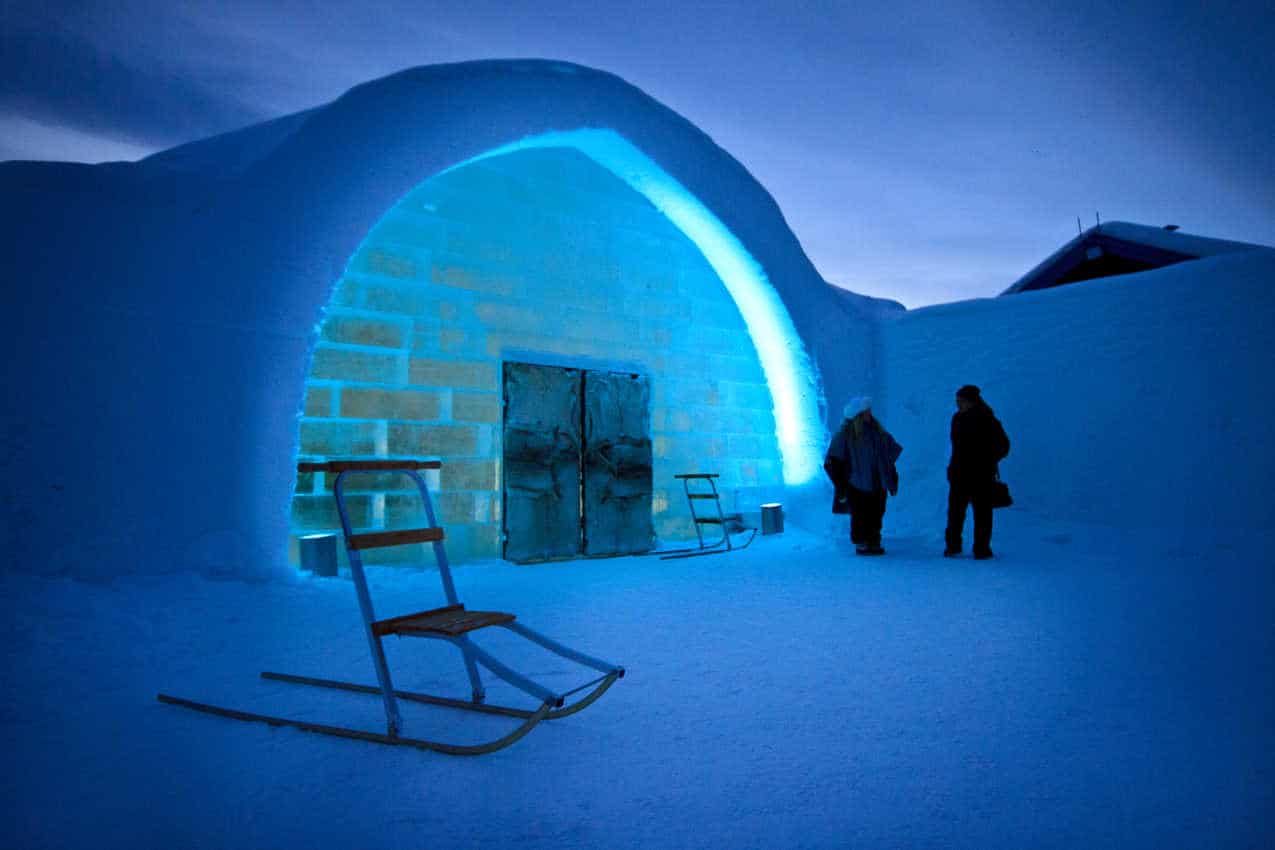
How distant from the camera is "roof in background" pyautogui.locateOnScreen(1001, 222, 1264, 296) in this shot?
1163 centimetres

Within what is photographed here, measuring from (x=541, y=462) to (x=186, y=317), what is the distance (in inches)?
128

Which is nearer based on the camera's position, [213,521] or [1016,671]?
[1016,671]

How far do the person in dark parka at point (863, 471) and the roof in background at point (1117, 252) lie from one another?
21.6ft

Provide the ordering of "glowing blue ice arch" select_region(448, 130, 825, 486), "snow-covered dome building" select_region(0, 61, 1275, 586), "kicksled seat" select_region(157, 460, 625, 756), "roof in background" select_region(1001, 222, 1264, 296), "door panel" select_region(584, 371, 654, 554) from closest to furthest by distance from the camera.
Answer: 1. "kicksled seat" select_region(157, 460, 625, 756)
2. "snow-covered dome building" select_region(0, 61, 1275, 586)
3. "door panel" select_region(584, 371, 654, 554)
4. "glowing blue ice arch" select_region(448, 130, 825, 486)
5. "roof in background" select_region(1001, 222, 1264, 296)

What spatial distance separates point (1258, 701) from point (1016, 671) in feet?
2.35

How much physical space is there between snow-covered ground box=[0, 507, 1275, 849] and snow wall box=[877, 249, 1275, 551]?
2.89 metres

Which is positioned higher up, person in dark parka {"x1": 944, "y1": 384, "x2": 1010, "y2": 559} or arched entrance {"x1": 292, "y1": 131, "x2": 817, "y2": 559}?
arched entrance {"x1": 292, "y1": 131, "x2": 817, "y2": 559}

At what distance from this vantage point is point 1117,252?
13.1 m

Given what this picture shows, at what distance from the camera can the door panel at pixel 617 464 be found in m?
7.25

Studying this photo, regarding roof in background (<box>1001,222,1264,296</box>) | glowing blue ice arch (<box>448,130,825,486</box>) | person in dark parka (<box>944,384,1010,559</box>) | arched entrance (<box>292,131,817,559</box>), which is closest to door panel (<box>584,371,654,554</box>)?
arched entrance (<box>292,131,817,559</box>)

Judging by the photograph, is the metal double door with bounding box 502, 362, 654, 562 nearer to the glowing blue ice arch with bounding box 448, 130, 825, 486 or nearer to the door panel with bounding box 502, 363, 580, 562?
the door panel with bounding box 502, 363, 580, 562

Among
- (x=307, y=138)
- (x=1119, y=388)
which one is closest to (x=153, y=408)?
(x=307, y=138)

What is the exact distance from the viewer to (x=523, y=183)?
6.98 metres

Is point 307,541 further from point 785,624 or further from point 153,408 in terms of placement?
point 785,624
